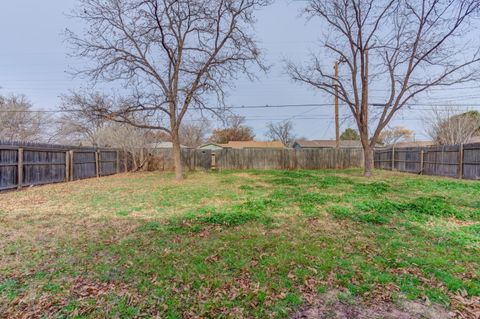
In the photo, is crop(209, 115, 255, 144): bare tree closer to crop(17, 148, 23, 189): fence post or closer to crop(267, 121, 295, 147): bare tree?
crop(267, 121, 295, 147): bare tree

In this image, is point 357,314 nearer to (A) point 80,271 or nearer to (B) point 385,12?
(A) point 80,271

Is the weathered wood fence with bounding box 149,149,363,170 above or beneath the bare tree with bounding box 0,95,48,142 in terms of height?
beneath

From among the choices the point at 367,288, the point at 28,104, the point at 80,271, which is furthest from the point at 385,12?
the point at 28,104

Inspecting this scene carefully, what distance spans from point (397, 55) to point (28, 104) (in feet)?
79.0

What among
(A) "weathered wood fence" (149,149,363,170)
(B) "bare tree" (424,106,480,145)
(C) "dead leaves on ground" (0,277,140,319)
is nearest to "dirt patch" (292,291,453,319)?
(C) "dead leaves on ground" (0,277,140,319)

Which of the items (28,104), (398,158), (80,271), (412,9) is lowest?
(80,271)

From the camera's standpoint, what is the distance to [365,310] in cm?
193

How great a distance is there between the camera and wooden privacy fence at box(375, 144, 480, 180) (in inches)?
376

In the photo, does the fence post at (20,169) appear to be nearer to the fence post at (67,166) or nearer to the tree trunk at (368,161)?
the fence post at (67,166)

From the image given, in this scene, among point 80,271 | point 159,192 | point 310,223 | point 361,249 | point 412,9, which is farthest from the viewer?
point 412,9

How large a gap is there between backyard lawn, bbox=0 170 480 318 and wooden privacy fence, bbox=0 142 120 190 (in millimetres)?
2986

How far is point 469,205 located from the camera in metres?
5.21

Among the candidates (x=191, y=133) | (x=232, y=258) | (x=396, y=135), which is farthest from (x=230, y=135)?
(x=232, y=258)

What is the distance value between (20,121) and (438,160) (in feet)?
82.7
